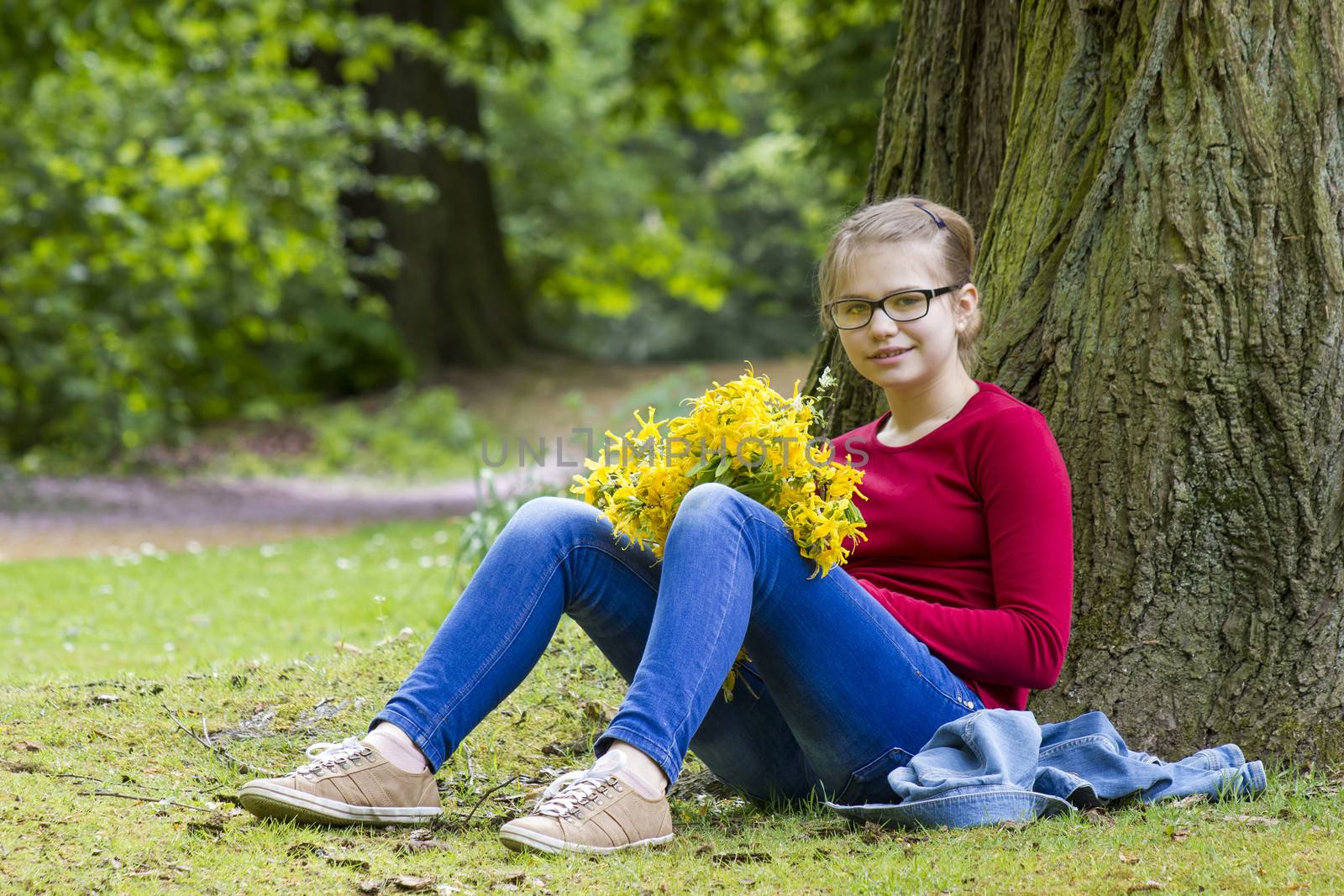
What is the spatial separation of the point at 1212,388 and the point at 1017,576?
0.85 metres

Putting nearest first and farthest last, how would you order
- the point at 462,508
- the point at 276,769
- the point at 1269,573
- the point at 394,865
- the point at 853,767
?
1. the point at 394,865
2. the point at 853,767
3. the point at 1269,573
4. the point at 276,769
5. the point at 462,508

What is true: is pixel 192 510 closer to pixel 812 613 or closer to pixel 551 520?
pixel 551 520

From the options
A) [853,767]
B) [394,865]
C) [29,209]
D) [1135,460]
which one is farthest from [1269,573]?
[29,209]

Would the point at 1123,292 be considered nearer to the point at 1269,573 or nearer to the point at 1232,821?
the point at 1269,573

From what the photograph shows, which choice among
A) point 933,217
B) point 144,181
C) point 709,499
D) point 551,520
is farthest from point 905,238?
point 144,181

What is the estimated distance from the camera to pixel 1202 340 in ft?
10.2

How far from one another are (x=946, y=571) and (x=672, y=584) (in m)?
0.61

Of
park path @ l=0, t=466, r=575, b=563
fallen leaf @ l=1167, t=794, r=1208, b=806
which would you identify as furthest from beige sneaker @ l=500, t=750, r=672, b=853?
park path @ l=0, t=466, r=575, b=563

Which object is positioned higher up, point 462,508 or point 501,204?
point 501,204

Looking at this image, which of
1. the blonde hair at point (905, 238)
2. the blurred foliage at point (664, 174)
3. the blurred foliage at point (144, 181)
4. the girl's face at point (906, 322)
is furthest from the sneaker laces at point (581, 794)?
the blurred foliage at point (664, 174)

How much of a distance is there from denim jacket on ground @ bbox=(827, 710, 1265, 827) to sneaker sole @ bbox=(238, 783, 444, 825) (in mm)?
906

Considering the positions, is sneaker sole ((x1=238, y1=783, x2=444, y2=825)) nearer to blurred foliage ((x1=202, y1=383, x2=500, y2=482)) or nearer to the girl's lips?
the girl's lips

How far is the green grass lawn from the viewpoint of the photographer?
242 cm

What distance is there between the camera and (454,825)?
9.45 ft
